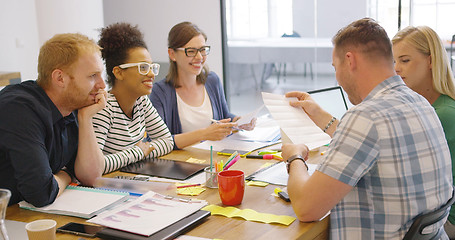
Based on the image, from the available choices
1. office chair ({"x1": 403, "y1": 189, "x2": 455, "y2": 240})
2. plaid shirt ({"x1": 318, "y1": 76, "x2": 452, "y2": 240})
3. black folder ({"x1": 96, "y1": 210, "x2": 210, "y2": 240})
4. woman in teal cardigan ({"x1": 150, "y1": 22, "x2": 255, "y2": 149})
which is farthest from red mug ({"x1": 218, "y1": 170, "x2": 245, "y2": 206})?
woman in teal cardigan ({"x1": 150, "y1": 22, "x2": 255, "y2": 149})

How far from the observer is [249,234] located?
5.23 feet

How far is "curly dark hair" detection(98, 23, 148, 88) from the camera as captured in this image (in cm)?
268

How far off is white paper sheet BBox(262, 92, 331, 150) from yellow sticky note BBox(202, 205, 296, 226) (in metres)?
0.50

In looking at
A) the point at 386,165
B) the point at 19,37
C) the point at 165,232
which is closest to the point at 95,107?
the point at 165,232

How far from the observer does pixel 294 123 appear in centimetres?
225

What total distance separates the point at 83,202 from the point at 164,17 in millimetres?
4095

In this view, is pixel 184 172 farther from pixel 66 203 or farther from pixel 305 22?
pixel 305 22

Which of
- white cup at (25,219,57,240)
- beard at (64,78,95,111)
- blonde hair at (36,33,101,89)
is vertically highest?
blonde hair at (36,33,101,89)

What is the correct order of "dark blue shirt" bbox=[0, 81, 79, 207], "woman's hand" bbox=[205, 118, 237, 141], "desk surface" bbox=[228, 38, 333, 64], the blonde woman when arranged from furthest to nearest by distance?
"desk surface" bbox=[228, 38, 333, 64], "woman's hand" bbox=[205, 118, 237, 141], the blonde woman, "dark blue shirt" bbox=[0, 81, 79, 207]

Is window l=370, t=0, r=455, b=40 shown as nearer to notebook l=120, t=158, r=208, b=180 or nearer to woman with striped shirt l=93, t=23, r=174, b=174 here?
woman with striped shirt l=93, t=23, r=174, b=174

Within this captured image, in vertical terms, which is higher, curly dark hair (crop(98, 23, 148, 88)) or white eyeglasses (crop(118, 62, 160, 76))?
curly dark hair (crop(98, 23, 148, 88))

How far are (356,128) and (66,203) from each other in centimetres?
105

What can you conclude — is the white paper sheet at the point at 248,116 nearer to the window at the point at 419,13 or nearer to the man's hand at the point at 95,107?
the man's hand at the point at 95,107

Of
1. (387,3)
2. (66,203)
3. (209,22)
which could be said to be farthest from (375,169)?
(209,22)
